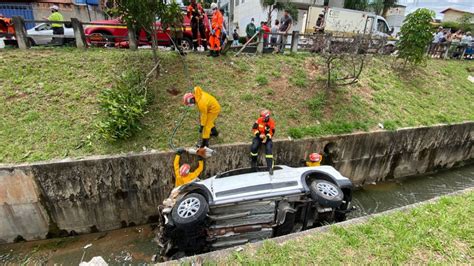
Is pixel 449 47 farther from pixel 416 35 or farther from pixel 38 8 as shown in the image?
pixel 38 8

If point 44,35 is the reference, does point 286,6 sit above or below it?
above

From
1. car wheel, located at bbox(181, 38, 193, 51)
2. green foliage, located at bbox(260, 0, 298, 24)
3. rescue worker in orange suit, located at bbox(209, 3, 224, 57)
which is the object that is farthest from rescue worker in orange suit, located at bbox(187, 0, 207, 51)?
green foliage, located at bbox(260, 0, 298, 24)

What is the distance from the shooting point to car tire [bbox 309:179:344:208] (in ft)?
14.4

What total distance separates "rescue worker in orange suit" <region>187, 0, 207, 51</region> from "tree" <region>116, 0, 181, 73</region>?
6.21 ft

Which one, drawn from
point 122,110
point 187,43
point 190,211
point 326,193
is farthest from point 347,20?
point 190,211

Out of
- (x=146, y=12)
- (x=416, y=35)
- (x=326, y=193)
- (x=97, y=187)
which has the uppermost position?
(x=146, y=12)

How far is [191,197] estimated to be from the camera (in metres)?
4.44

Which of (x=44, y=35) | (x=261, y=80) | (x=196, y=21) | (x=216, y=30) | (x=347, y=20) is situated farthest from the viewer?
(x=347, y=20)

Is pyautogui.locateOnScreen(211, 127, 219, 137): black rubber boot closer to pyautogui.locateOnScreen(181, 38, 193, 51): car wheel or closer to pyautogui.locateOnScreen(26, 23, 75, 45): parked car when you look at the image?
pyautogui.locateOnScreen(181, 38, 193, 51): car wheel

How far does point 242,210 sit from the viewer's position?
4426 mm

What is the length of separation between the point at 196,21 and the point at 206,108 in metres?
5.52

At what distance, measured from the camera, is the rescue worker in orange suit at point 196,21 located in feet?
30.0

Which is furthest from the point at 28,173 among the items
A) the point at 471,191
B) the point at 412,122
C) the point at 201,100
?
the point at 412,122

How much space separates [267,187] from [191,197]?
142 centimetres
